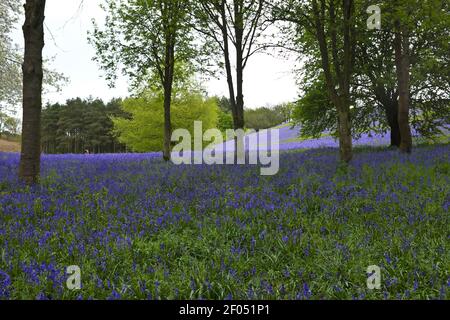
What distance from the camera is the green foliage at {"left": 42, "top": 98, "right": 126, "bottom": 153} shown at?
86438mm

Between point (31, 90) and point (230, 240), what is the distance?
707 centimetres

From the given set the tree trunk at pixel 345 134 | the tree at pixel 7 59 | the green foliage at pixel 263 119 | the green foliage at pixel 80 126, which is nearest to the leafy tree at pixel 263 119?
the green foliage at pixel 263 119

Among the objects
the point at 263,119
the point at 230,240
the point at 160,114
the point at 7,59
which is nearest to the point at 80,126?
the point at 263,119

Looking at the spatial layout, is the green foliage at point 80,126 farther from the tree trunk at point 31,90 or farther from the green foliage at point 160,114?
the tree trunk at point 31,90

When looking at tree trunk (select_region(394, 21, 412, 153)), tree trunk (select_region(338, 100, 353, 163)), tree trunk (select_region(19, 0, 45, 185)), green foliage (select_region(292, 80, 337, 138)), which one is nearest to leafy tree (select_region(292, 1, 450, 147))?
green foliage (select_region(292, 80, 337, 138))

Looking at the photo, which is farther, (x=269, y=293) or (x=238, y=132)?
(x=238, y=132)

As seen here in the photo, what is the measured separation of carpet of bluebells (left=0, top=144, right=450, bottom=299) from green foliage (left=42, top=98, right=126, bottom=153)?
79.8 meters

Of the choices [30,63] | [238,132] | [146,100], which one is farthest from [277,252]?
[146,100]

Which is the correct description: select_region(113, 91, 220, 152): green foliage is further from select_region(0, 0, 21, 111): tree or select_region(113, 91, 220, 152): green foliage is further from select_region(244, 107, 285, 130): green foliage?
select_region(244, 107, 285, 130): green foliage

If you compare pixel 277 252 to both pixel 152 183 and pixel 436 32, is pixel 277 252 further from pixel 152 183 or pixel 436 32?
pixel 436 32

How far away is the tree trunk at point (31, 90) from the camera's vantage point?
9.16m

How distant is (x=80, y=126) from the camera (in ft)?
292

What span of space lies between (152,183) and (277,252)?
5.29m

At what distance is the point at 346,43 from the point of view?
1267cm
